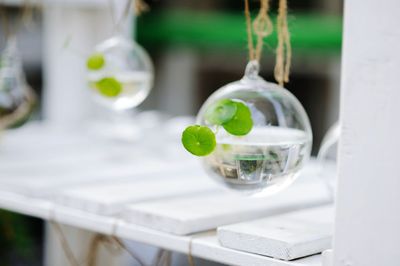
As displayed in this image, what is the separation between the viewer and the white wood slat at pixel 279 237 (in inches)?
39.9

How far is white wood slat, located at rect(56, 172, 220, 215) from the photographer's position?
4.16ft

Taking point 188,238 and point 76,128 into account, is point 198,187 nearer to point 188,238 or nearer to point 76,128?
point 188,238

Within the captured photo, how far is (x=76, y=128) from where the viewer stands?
7.46 ft

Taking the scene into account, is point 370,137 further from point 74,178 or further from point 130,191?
point 74,178

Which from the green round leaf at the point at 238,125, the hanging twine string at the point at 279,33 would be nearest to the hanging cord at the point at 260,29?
the hanging twine string at the point at 279,33

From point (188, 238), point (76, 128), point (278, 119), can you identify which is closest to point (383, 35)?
point (278, 119)

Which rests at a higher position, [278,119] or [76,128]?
[278,119]

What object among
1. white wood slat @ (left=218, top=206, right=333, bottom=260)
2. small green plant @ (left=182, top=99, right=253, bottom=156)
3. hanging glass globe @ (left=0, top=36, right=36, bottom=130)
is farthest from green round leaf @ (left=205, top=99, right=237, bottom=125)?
hanging glass globe @ (left=0, top=36, right=36, bottom=130)

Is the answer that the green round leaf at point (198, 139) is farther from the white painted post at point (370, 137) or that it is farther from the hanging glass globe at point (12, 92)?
the hanging glass globe at point (12, 92)

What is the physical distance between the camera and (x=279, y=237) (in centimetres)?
103

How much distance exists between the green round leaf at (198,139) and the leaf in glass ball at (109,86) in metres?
0.47

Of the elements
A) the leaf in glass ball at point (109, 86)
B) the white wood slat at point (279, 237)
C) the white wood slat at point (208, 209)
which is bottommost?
the white wood slat at point (208, 209)

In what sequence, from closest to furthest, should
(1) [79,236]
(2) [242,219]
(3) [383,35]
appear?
1. (3) [383,35]
2. (2) [242,219]
3. (1) [79,236]

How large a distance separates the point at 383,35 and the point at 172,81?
534 centimetres
